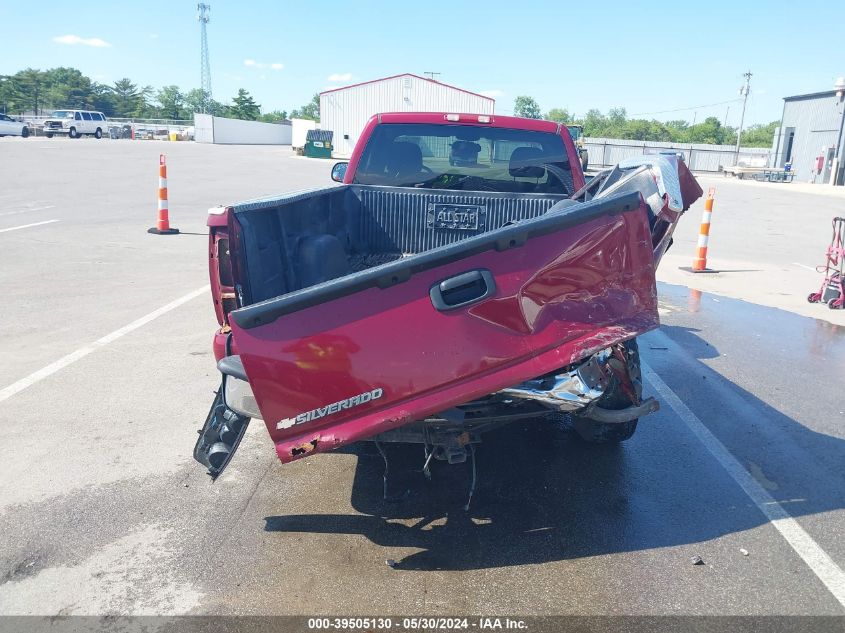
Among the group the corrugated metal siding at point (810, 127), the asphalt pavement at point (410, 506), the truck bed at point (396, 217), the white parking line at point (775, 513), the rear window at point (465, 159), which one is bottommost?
the asphalt pavement at point (410, 506)

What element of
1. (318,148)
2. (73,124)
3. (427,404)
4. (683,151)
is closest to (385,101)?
(318,148)

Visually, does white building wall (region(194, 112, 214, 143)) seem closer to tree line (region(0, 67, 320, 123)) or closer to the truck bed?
tree line (region(0, 67, 320, 123))

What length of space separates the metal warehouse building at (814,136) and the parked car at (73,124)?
5376 centimetres

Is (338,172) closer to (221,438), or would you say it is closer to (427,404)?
(221,438)

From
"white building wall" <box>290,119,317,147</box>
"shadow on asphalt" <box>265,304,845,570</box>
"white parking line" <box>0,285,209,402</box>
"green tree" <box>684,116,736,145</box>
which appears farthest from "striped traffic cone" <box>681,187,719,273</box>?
"green tree" <box>684,116,736,145</box>

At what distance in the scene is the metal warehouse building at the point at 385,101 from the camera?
5681cm

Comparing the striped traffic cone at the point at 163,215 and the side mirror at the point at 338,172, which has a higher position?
the side mirror at the point at 338,172

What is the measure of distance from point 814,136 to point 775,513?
53.5 m

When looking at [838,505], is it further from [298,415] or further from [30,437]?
[30,437]

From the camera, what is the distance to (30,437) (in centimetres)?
452

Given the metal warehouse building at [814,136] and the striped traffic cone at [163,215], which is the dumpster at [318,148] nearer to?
the metal warehouse building at [814,136]

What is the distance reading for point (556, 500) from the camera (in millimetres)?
3973

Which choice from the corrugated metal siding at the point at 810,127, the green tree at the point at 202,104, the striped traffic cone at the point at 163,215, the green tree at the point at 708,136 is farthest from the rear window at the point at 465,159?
the green tree at the point at 202,104

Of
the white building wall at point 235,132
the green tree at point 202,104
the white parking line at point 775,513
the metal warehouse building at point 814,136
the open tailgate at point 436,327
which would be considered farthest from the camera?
the green tree at point 202,104
